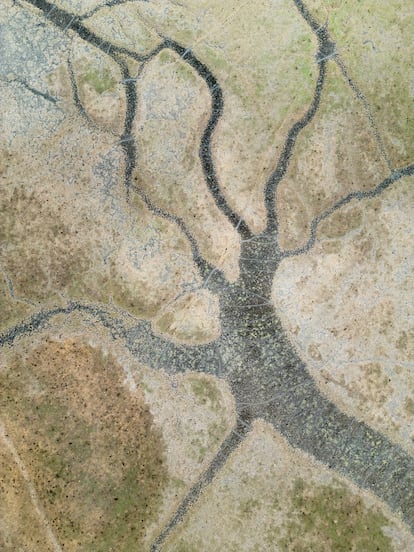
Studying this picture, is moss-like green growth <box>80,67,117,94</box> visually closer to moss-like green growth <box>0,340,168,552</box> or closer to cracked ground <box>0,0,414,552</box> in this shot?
cracked ground <box>0,0,414,552</box>

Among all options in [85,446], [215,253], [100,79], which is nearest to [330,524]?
[85,446]

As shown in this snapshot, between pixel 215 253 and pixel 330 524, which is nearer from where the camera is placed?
pixel 330 524

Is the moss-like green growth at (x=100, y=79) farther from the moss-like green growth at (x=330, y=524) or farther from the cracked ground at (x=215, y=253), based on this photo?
the moss-like green growth at (x=330, y=524)

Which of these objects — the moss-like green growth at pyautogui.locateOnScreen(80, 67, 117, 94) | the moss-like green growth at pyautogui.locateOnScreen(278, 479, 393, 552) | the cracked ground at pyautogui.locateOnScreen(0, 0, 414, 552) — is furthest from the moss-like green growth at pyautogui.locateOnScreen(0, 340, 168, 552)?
the moss-like green growth at pyautogui.locateOnScreen(80, 67, 117, 94)

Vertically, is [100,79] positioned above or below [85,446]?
above

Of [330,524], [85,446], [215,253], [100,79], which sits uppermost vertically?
[100,79]

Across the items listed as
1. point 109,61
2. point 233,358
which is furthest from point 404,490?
point 109,61

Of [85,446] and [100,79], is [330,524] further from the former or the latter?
[100,79]
